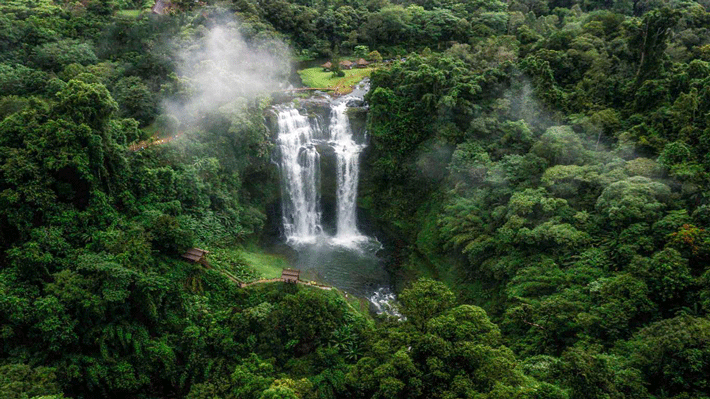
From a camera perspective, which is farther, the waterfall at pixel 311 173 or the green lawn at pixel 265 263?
the waterfall at pixel 311 173

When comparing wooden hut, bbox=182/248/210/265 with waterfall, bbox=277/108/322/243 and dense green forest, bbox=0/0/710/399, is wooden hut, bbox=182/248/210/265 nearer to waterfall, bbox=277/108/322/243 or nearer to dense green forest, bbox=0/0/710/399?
dense green forest, bbox=0/0/710/399

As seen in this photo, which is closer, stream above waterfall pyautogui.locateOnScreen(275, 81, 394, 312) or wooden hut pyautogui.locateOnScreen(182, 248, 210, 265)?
wooden hut pyautogui.locateOnScreen(182, 248, 210, 265)

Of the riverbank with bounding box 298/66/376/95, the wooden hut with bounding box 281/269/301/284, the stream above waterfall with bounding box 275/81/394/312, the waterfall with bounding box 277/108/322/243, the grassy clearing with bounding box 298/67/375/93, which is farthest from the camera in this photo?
the grassy clearing with bounding box 298/67/375/93

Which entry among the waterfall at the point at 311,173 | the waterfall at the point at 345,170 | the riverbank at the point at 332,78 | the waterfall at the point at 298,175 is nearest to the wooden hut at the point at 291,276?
the waterfall at the point at 311,173

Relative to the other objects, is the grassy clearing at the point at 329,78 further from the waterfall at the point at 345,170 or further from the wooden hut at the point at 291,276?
the wooden hut at the point at 291,276

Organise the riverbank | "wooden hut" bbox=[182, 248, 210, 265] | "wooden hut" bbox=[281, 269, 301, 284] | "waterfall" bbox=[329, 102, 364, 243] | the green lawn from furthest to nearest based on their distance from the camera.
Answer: the riverbank < "waterfall" bbox=[329, 102, 364, 243] < the green lawn < "wooden hut" bbox=[281, 269, 301, 284] < "wooden hut" bbox=[182, 248, 210, 265]

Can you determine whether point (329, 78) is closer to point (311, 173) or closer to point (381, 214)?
point (311, 173)

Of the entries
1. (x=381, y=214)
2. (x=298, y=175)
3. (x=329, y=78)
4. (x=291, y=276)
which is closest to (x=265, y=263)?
(x=291, y=276)

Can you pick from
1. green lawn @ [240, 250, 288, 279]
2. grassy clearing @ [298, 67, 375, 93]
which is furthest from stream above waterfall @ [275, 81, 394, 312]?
grassy clearing @ [298, 67, 375, 93]

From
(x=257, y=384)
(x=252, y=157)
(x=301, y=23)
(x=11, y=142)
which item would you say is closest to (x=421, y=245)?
(x=252, y=157)
